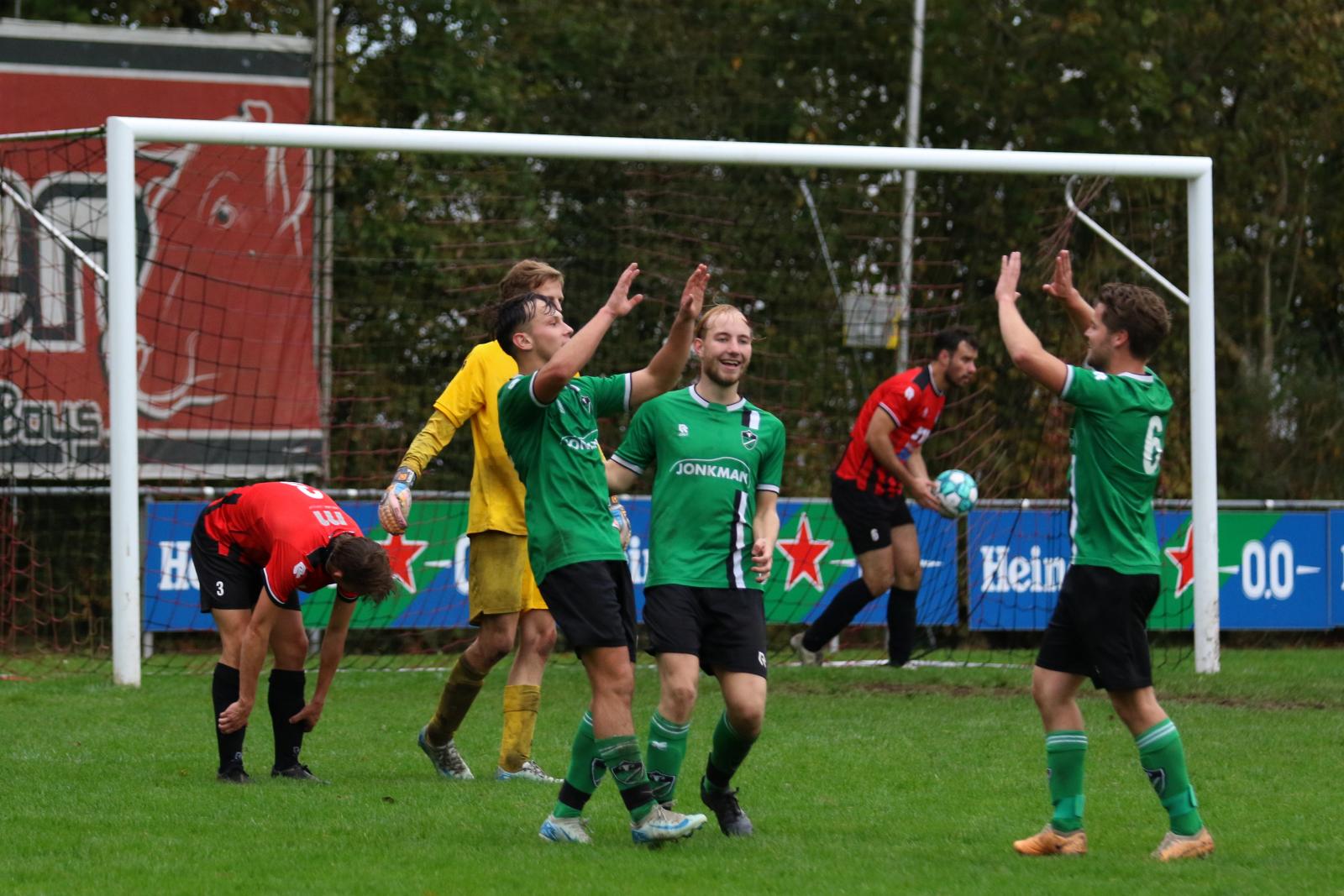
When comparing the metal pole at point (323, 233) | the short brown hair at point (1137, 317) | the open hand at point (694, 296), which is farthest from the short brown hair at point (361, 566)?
the metal pole at point (323, 233)

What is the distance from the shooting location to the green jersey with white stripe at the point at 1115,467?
5.22m

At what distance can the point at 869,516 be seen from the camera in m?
10.4

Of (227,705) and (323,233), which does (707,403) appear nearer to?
(227,705)

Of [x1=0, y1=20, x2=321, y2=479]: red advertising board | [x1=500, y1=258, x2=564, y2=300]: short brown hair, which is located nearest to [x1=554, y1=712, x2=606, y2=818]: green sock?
[x1=500, y1=258, x2=564, y2=300]: short brown hair

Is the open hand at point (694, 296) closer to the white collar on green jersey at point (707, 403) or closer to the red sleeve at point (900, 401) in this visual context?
the white collar on green jersey at point (707, 403)

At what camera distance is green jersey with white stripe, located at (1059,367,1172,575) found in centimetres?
522

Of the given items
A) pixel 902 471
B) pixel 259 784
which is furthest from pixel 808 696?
pixel 259 784

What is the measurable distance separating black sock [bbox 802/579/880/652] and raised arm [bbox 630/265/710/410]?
16.8ft

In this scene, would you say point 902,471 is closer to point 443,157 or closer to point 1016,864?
point 1016,864

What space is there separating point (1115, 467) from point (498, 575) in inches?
106

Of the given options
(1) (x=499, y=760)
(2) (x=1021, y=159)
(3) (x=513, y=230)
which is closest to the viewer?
(1) (x=499, y=760)

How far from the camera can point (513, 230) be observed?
16.0 m

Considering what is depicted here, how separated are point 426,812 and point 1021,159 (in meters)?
6.59

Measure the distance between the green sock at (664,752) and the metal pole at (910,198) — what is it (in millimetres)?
7804
